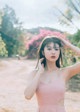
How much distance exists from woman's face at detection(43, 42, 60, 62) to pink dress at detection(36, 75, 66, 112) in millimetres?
211

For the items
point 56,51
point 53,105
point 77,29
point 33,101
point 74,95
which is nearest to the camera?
point 53,105

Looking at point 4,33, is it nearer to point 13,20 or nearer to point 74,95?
point 13,20

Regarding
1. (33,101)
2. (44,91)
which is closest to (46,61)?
(44,91)

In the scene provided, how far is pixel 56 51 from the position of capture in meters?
2.47

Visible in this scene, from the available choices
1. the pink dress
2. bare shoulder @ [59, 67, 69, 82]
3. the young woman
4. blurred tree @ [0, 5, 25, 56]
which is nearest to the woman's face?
the young woman

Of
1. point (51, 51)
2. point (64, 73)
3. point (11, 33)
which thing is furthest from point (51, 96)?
point (11, 33)

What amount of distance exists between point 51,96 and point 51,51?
0.36 metres

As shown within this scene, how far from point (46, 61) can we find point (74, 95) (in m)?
8.82

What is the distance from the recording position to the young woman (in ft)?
7.64

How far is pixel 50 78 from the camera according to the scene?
7.82ft

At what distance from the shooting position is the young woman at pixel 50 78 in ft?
7.64

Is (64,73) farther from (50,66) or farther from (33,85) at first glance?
(33,85)

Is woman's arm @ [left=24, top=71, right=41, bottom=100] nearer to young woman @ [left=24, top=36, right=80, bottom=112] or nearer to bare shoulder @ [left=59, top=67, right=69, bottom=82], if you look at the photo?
young woman @ [left=24, top=36, right=80, bottom=112]

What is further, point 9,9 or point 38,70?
point 9,9
